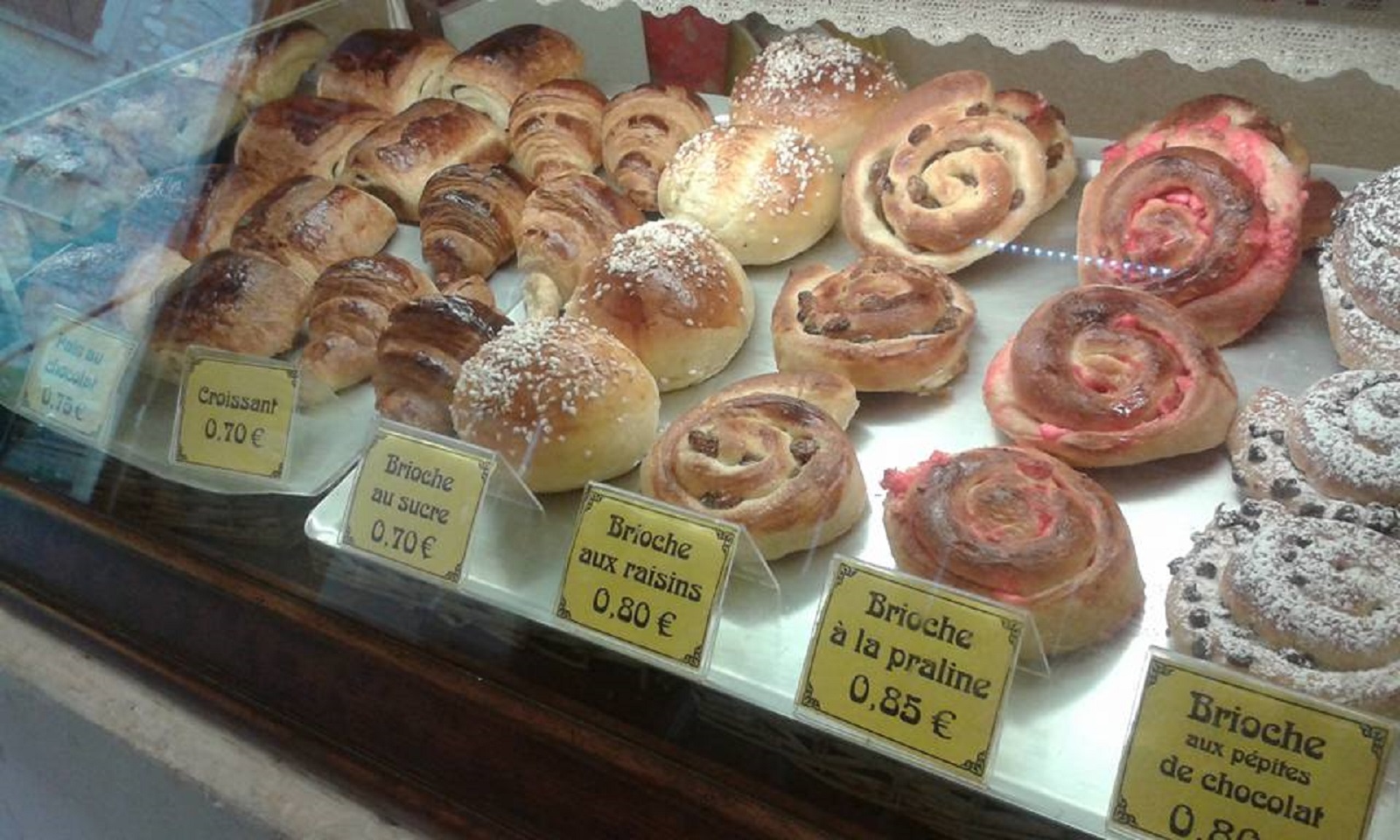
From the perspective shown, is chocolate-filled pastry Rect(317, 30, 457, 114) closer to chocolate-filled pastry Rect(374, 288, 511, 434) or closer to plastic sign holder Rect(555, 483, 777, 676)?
chocolate-filled pastry Rect(374, 288, 511, 434)

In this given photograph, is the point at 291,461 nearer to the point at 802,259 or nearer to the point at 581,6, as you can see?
the point at 802,259

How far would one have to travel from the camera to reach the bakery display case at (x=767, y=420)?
1133 millimetres

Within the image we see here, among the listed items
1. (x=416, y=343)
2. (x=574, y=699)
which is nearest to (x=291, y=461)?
(x=416, y=343)

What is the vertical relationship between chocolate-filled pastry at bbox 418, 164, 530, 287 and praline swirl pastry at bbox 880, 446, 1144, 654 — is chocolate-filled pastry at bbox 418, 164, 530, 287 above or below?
above

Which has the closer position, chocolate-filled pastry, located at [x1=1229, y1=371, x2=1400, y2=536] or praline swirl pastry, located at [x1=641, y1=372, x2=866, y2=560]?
chocolate-filled pastry, located at [x1=1229, y1=371, x2=1400, y2=536]

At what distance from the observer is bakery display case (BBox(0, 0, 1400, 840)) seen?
113cm

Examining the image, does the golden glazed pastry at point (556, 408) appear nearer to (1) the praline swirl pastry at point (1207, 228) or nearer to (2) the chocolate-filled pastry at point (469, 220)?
(2) the chocolate-filled pastry at point (469, 220)

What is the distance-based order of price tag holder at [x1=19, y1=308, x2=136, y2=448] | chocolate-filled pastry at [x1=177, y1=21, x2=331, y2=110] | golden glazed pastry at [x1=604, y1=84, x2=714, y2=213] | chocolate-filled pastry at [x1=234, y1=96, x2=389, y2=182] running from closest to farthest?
price tag holder at [x1=19, y1=308, x2=136, y2=448]
golden glazed pastry at [x1=604, y1=84, x2=714, y2=213]
chocolate-filled pastry at [x1=234, y1=96, x2=389, y2=182]
chocolate-filled pastry at [x1=177, y1=21, x2=331, y2=110]

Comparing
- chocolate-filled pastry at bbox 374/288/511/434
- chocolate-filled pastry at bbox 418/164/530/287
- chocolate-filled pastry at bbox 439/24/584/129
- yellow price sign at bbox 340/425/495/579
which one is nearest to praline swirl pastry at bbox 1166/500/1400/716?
yellow price sign at bbox 340/425/495/579

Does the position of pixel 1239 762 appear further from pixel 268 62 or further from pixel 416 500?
pixel 268 62

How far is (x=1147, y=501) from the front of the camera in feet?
4.57

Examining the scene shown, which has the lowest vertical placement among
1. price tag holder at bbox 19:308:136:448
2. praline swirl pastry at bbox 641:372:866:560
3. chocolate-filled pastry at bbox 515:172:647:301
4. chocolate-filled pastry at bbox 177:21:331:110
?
price tag holder at bbox 19:308:136:448

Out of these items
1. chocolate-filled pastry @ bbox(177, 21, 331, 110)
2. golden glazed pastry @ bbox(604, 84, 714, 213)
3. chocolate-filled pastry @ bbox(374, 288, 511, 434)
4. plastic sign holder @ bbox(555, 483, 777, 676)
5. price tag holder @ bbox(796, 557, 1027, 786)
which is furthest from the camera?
chocolate-filled pastry @ bbox(177, 21, 331, 110)

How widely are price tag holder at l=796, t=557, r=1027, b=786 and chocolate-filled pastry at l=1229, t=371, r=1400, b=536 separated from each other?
41 cm
